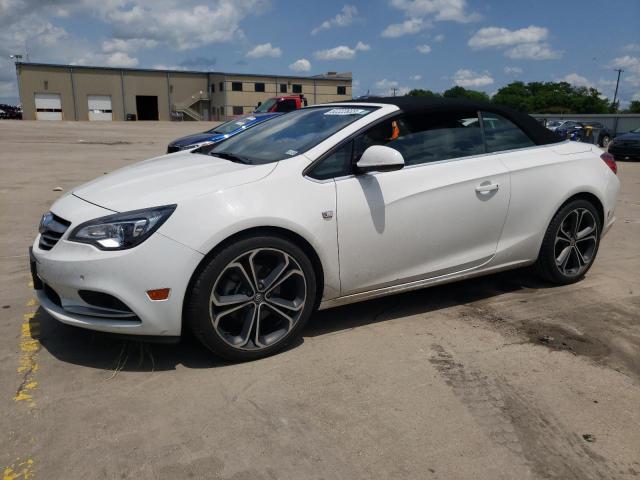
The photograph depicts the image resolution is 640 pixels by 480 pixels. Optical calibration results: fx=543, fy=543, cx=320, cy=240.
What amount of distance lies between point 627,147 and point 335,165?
18838 millimetres

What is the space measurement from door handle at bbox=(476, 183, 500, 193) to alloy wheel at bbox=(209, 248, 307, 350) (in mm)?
1460

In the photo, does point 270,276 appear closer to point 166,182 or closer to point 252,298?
point 252,298

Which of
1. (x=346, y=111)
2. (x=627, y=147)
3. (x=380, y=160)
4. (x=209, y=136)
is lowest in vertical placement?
(x=627, y=147)

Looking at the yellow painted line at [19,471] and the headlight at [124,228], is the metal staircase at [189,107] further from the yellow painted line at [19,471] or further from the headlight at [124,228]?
the yellow painted line at [19,471]

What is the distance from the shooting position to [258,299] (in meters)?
3.13

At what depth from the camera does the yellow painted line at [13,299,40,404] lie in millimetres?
2785

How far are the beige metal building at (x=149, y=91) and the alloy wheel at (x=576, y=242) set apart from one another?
56.0m

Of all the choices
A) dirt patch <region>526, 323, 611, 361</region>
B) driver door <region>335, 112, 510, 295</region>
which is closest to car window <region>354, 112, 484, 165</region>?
driver door <region>335, 112, 510, 295</region>

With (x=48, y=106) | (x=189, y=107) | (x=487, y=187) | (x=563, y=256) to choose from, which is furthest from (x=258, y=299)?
(x=189, y=107)

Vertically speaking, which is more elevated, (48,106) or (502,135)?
(48,106)

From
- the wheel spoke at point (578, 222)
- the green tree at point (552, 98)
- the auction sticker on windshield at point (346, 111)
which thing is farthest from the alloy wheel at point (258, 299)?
the green tree at point (552, 98)

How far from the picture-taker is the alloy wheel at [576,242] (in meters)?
4.39

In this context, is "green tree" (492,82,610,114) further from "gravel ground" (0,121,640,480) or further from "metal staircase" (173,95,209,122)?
"gravel ground" (0,121,640,480)

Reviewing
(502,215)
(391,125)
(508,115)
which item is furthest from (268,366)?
(508,115)
